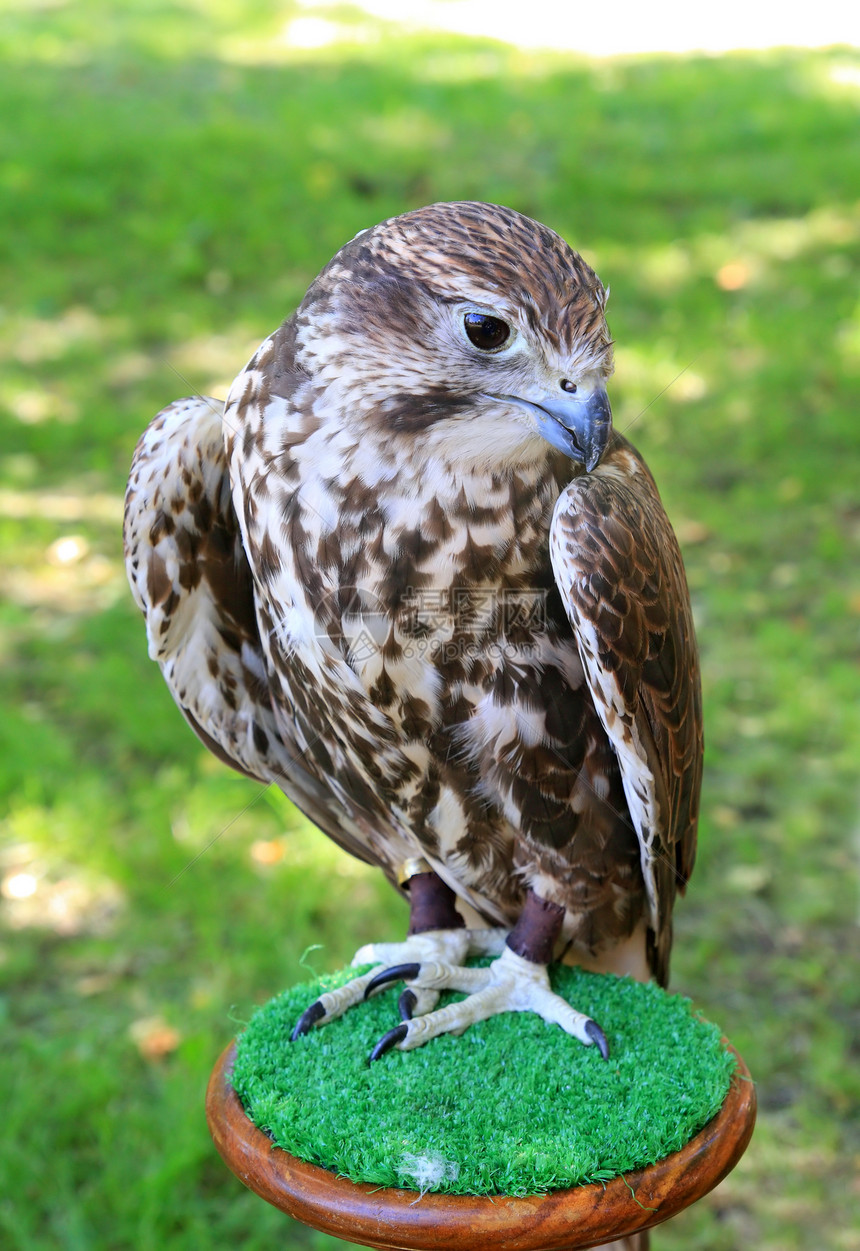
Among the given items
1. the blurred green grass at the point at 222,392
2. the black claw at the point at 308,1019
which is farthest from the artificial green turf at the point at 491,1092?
the blurred green grass at the point at 222,392

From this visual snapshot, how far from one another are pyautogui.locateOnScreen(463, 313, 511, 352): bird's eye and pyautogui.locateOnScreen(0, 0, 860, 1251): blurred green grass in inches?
85.4

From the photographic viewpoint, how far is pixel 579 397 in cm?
171

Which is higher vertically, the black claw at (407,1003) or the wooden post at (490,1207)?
the black claw at (407,1003)

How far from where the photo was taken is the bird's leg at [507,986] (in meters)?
1.95

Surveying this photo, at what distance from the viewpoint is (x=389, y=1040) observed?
1.92m

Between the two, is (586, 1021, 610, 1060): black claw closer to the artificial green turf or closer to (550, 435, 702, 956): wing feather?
the artificial green turf

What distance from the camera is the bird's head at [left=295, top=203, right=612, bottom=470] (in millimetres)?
1664

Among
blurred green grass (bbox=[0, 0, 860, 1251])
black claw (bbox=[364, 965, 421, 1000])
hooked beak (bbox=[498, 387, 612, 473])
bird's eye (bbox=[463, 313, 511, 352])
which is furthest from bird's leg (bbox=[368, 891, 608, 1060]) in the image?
blurred green grass (bbox=[0, 0, 860, 1251])

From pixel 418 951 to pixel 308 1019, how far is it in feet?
0.89

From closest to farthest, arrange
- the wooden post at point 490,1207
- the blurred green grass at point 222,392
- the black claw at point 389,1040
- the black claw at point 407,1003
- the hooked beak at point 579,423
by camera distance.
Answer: the wooden post at point 490,1207, the hooked beak at point 579,423, the black claw at point 389,1040, the black claw at point 407,1003, the blurred green grass at point 222,392

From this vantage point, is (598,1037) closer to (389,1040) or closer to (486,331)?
(389,1040)

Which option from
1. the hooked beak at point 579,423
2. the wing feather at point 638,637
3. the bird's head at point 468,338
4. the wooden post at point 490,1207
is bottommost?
the wooden post at point 490,1207

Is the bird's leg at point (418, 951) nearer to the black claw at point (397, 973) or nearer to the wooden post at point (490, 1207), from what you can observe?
the black claw at point (397, 973)

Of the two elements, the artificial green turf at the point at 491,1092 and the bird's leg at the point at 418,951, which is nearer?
the artificial green turf at the point at 491,1092
